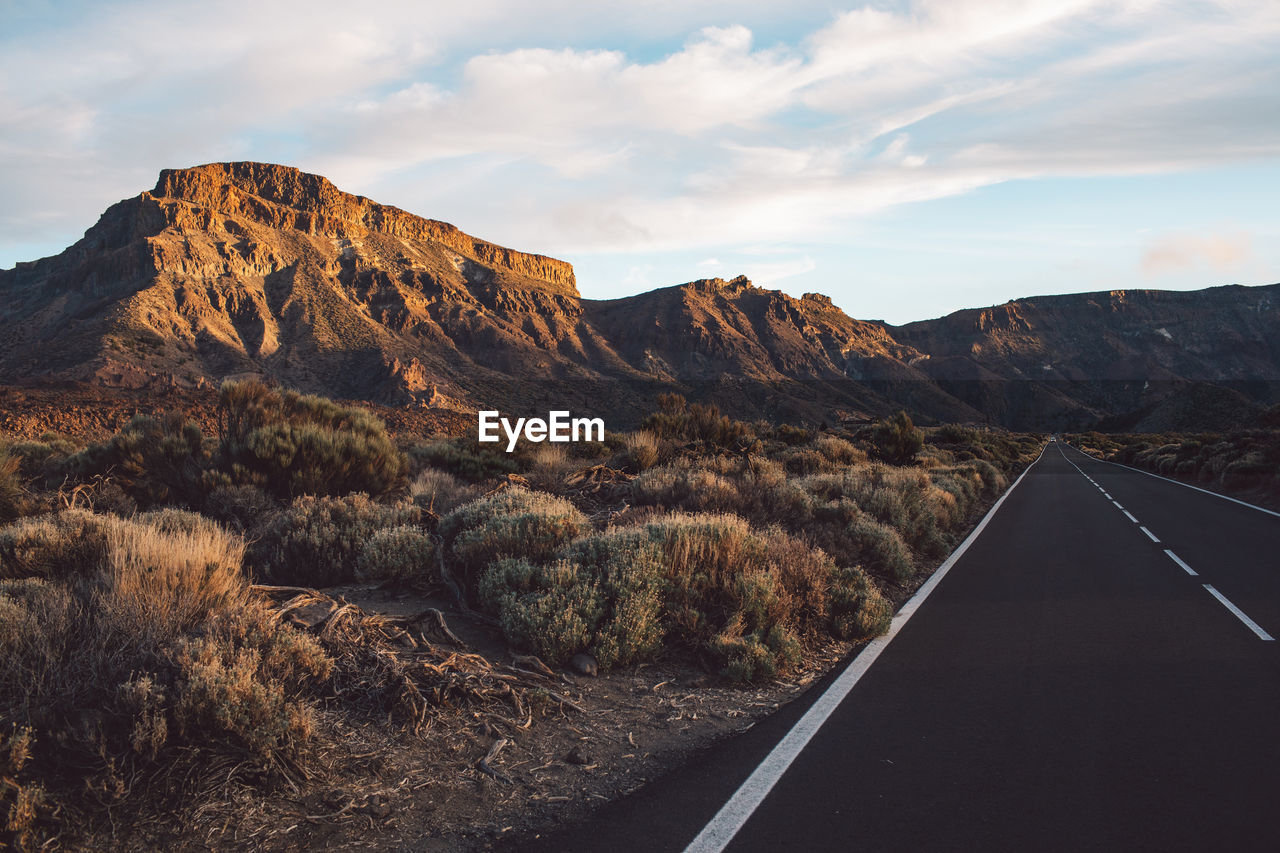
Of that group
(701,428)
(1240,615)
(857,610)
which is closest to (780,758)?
(857,610)

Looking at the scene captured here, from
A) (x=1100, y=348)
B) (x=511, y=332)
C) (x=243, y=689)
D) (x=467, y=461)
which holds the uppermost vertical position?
(x=511, y=332)

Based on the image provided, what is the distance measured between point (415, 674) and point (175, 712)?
4.57 ft

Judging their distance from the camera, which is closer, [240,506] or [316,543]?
[316,543]

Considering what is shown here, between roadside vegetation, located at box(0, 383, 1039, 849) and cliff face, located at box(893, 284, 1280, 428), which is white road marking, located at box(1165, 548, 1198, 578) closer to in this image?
roadside vegetation, located at box(0, 383, 1039, 849)

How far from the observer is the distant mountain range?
225 feet

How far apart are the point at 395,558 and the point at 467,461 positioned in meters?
7.76

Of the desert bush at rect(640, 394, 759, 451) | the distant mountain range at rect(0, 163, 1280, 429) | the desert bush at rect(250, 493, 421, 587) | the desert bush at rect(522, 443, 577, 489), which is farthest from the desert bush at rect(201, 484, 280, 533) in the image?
the distant mountain range at rect(0, 163, 1280, 429)

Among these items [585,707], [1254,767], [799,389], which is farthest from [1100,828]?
[799,389]

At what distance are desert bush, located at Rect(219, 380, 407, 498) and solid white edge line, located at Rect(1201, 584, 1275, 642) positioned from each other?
400 inches

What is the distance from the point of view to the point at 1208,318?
148 metres

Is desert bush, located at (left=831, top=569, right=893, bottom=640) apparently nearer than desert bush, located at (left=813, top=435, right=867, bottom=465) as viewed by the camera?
Yes

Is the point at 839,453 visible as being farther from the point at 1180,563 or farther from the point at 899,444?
the point at 1180,563

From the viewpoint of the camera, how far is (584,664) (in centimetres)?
510

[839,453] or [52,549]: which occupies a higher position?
[52,549]
